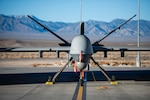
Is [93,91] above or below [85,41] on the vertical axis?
below

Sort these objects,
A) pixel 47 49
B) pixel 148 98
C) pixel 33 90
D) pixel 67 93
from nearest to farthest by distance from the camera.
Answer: pixel 148 98
pixel 67 93
pixel 33 90
pixel 47 49

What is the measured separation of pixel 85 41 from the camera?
1697cm

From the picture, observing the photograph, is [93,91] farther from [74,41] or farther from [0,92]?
[0,92]

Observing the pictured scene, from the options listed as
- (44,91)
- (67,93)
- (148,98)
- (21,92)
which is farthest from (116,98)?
(21,92)

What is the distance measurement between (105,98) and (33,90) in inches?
188

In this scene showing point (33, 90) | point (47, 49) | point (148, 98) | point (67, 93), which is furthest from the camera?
point (47, 49)

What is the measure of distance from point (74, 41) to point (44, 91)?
3546 millimetres

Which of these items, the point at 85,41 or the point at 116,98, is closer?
the point at 116,98

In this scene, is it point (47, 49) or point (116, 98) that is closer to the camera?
point (116, 98)

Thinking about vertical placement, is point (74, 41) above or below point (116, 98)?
above

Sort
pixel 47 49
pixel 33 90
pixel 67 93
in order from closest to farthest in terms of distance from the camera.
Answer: pixel 67 93 → pixel 33 90 → pixel 47 49

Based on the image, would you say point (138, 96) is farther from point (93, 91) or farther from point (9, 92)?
point (9, 92)

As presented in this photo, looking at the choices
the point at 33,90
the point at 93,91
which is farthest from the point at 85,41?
the point at 33,90

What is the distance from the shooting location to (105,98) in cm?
1395
